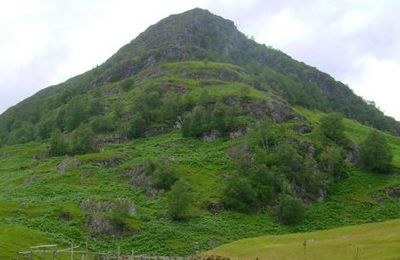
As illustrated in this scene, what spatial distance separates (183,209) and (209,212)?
8.56 meters

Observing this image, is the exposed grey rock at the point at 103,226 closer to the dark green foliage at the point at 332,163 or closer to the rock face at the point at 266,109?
the dark green foliage at the point at 332,163

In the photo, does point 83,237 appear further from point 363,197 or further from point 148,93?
point 148,93

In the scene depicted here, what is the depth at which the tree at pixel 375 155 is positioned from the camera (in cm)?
14412

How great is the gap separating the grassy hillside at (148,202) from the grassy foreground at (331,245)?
113 ft

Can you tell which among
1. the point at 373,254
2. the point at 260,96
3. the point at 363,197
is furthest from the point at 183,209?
the point at 260,96

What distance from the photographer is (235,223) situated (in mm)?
115438

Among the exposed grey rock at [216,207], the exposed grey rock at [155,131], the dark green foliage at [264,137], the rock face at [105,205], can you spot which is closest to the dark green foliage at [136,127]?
the exposed grey rock at [155,131]

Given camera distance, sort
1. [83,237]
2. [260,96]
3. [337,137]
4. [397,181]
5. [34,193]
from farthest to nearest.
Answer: [260,96] < [337,137] < [397,181] < [34,193] < [83,237]

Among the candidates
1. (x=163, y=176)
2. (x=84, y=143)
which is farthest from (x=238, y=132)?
(x=84, y=143)

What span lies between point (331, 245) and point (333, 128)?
11287 centimetres

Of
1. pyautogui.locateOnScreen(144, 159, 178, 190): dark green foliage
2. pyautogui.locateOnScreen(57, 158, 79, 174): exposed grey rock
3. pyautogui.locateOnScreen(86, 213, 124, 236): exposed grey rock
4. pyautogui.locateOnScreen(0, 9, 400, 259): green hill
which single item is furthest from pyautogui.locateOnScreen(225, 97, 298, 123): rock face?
pyautogui.locateOnScreen(86, 213, 124, 236): exposed grey rock

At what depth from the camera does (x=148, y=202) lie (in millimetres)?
121875

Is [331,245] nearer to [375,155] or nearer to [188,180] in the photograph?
[188,180]

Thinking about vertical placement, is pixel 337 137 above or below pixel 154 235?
above
